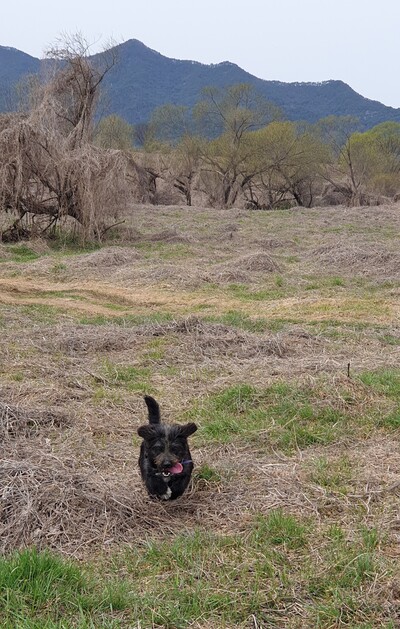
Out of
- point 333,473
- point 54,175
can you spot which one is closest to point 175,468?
point 333,473

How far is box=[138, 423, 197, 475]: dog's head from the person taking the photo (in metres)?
4.15

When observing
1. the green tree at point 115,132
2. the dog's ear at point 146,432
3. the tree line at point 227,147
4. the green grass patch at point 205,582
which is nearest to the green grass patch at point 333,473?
the green grass patch at point 205,582

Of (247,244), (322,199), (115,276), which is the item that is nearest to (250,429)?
(115,276)

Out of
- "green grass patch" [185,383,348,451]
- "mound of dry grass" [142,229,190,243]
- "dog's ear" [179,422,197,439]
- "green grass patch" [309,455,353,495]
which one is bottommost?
"mound of dry grass" [142,229,190,243]

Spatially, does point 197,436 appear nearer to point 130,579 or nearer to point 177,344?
point 130,579

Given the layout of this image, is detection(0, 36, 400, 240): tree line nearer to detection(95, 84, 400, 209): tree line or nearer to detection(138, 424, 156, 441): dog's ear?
detection(95, 84, 400, 209): tree line

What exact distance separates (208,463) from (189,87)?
168463mm

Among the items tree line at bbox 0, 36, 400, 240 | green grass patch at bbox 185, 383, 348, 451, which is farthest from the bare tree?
green grass patch at bbox 185, 383, 348, 451

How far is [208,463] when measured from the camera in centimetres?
512

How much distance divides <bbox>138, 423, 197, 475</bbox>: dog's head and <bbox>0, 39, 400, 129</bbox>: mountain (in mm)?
146600

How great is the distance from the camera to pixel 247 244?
851 inches

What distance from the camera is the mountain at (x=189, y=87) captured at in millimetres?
152125

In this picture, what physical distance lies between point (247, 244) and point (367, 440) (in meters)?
16.3

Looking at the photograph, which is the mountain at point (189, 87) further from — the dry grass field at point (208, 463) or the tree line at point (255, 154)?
the dry grass field at point (208, 463)
